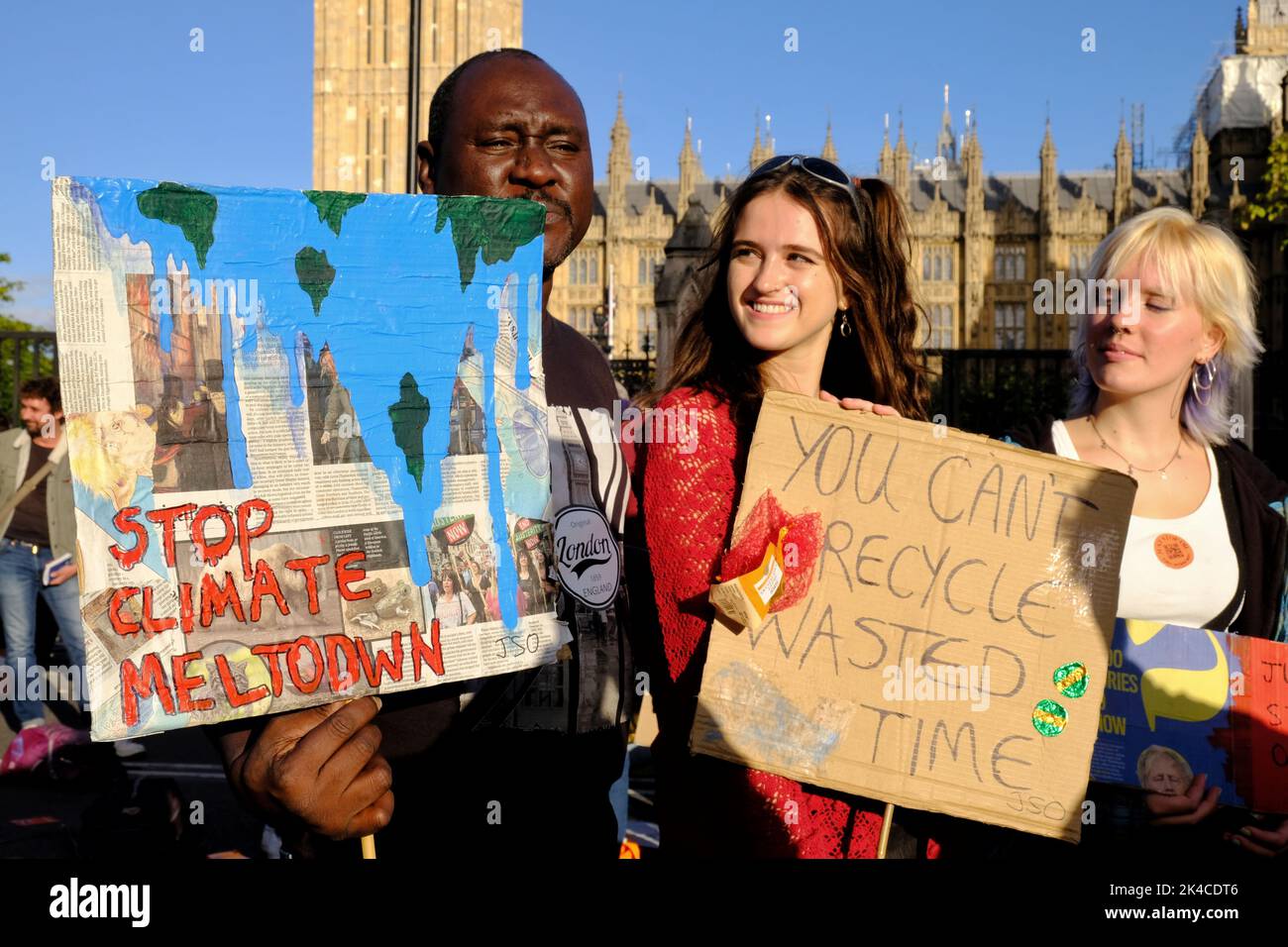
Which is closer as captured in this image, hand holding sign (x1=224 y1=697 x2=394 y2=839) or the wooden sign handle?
hand holding sign (x1=224 y1=697 x2=394 y2=839)

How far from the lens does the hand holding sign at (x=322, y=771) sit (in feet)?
4.88

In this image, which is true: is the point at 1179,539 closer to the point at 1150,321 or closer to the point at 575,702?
the point at 1150,321

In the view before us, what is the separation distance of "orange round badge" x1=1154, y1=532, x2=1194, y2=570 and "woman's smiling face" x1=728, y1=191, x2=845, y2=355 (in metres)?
0.78

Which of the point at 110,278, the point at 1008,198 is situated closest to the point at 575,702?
the point at 110,278

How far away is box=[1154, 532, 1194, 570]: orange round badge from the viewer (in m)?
2.00

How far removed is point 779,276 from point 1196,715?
104 centimetres

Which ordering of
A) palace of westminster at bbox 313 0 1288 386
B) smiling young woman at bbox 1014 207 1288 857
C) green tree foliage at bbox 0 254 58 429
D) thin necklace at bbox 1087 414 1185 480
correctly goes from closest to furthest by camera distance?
smiling young woman at bbox 1014 207 1288 857, thin necklace at bbox 1087 414 1185 480, green tree foliage at bbox 0 254 58 429, palace of westminster at bbox 313 0 1288 386

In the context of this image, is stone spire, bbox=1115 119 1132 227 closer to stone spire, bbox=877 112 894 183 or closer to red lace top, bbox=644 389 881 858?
stone spire, bbox=877 112 894 183

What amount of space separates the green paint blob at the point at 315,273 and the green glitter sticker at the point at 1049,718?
4.02ft

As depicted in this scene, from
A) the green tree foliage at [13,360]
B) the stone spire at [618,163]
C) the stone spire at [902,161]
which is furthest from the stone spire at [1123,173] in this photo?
the green tree foliage at [13,360]

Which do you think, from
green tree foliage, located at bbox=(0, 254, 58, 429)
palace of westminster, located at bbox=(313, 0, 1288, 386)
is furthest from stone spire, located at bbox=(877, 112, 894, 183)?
green tree foliage, located at bbox=(0, 254, 58, 429)

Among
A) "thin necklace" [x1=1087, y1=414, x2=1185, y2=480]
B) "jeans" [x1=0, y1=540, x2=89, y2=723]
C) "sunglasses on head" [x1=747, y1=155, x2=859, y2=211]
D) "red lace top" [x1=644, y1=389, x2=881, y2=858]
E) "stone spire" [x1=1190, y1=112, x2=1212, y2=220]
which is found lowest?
"jeans" [x1=0, y1=540, x2=89, y2=723]

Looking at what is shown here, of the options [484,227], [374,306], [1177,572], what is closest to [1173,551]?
[1177,572]

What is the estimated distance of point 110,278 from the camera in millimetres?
1431
